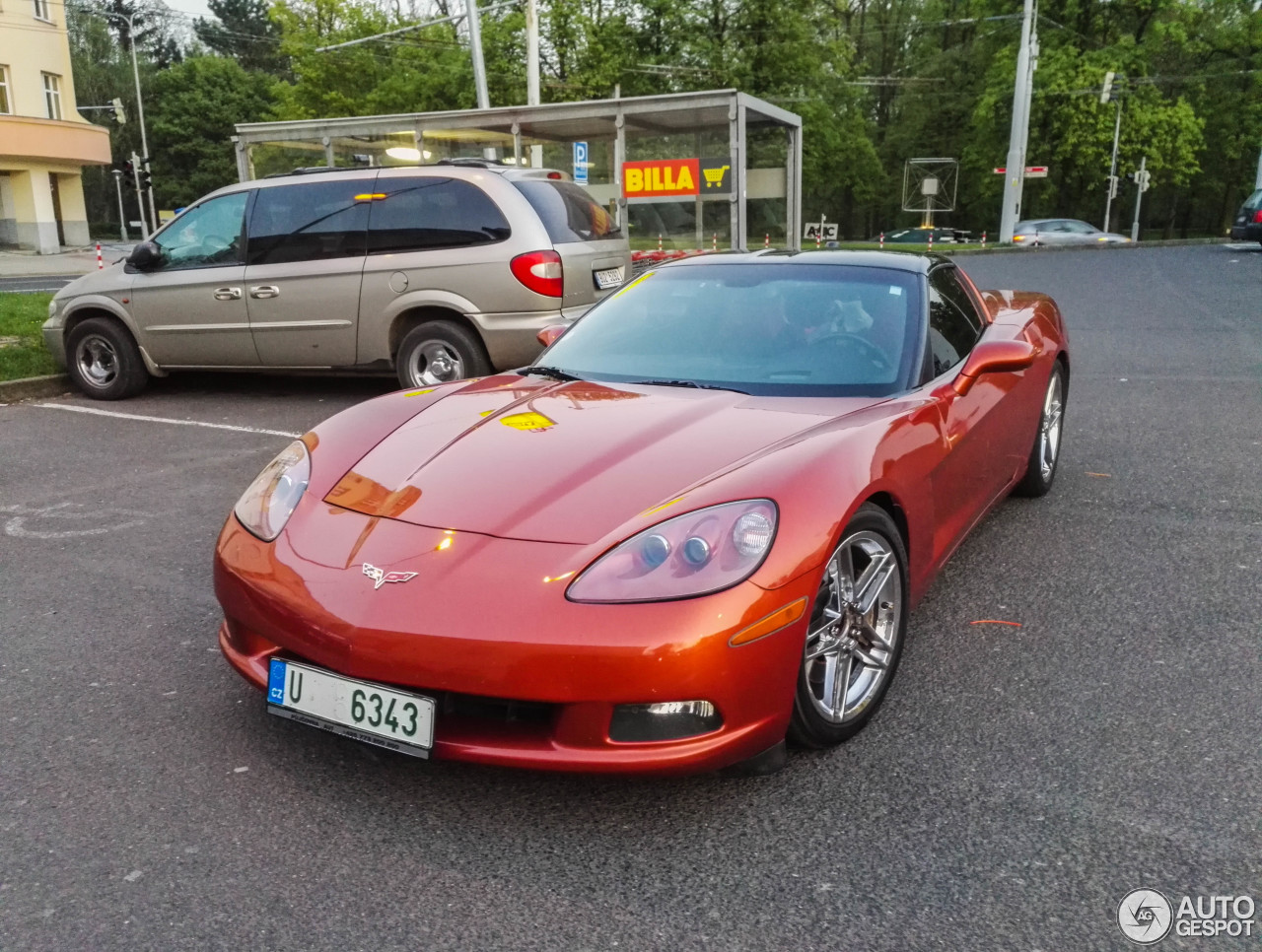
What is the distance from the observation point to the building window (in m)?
41.7

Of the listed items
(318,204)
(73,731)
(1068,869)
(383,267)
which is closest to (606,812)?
(1068,869)

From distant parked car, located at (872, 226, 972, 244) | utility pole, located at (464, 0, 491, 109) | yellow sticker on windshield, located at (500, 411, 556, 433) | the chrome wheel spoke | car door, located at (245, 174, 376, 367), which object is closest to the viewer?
the chrome wheel spoke

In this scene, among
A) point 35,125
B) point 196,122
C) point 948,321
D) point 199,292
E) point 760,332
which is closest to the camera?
point 760,332

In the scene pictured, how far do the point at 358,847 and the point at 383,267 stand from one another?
232 inches

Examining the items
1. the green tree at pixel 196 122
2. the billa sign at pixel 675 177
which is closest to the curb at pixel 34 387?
the billa sign at pixel 675 177

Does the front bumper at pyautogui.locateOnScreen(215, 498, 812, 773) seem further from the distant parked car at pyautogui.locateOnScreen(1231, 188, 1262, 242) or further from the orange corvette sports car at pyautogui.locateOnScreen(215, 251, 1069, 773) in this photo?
the distant parked car at pyautogui.locateOnScreen(1231, 188, 1262, 242)

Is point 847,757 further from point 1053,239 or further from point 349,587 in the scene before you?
point 1053,239

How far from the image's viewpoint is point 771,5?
3547 cm

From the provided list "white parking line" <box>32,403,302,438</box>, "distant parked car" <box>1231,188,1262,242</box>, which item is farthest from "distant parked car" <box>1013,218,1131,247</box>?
"white parking line" <box>32,403,302,438</box>

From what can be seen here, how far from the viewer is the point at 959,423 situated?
12.0 feet

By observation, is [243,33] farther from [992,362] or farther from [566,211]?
[992,362]

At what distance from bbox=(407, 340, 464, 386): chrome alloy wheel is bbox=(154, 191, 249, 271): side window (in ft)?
5.23

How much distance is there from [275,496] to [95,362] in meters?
6.40

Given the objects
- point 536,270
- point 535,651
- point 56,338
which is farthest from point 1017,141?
point 535,651
